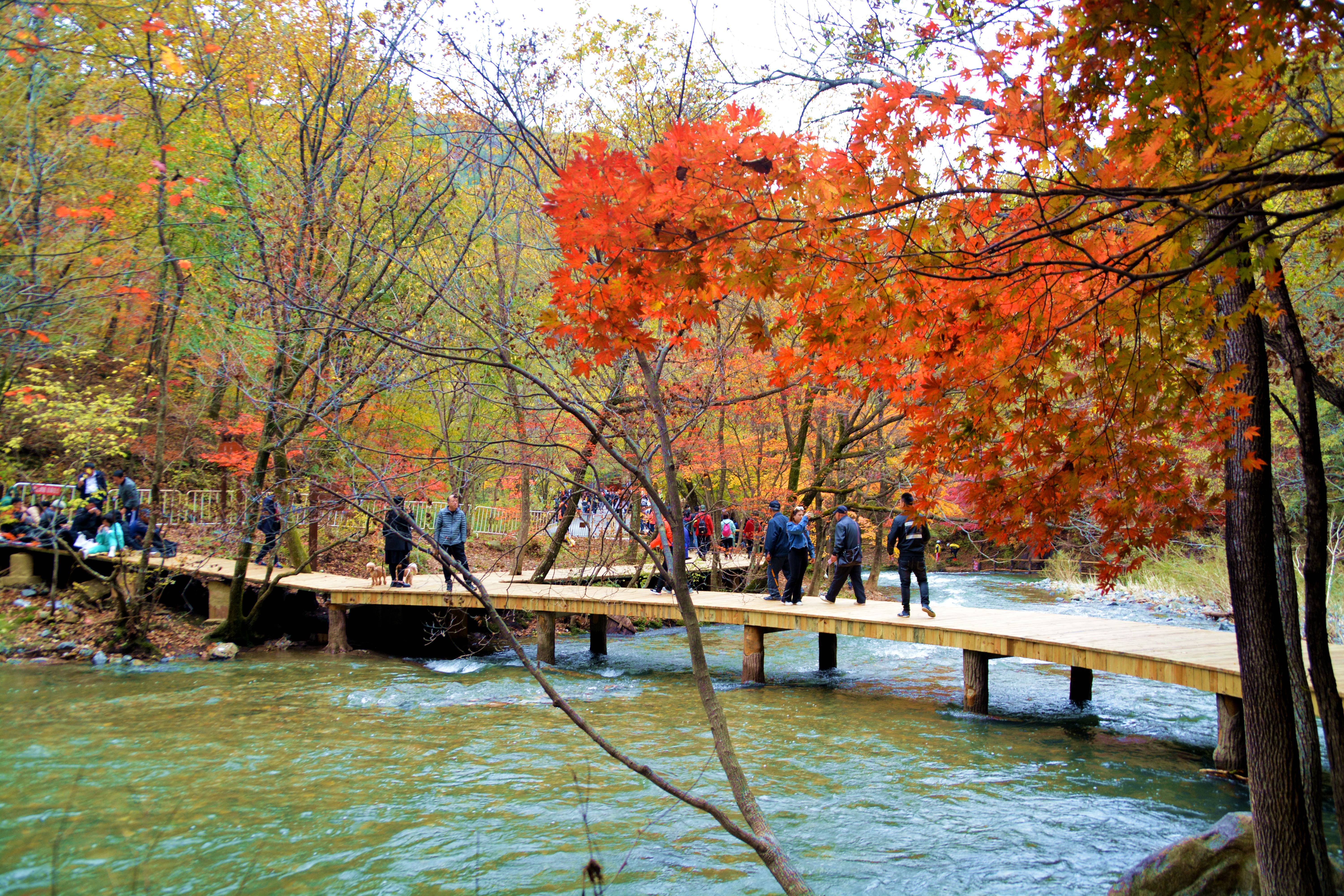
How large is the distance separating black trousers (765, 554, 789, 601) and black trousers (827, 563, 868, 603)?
0.79 meters

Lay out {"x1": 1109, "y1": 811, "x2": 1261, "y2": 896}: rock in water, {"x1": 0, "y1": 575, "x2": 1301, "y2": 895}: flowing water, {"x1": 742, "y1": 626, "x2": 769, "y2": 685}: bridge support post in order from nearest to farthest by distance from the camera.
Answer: {"x1": 1109, "y1": 811, "x2": 1261, "y2": 896}: rock in water
{"x1": 0, "y1": 575, "x2": 1301, "y2": 895}: flowing water
{"x1": 742, "y1": 626, "x2": 769, "y2": 685}: bridge support post

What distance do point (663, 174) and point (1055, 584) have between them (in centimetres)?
2731

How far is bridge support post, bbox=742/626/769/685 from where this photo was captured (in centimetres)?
1219

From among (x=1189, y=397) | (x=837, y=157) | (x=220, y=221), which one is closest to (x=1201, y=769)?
(x=1189, y=397)

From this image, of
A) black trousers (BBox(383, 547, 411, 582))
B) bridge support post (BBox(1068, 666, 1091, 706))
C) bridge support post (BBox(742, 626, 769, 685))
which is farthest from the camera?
black trousers (BBox(383, 547, 411, 582))

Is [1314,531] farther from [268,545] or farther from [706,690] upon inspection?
[268,545]

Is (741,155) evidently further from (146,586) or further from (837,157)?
(146,586)

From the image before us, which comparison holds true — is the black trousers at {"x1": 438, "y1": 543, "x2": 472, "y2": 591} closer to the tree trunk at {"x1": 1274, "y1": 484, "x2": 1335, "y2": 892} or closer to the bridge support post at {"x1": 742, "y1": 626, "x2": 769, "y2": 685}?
the bridge support post at {"x1": 742, "y1": 626, "x2": 769, "y2": 685}

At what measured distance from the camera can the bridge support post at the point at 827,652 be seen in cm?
1313

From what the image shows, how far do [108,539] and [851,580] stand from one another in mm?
12923

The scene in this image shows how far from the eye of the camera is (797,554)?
1293 centimetres

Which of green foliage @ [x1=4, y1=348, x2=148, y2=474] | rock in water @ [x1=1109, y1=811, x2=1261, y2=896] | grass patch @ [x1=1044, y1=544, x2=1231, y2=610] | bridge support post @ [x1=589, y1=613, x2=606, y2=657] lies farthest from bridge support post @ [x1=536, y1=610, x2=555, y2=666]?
grass patch @ [x1=1044, y1=544, x2=1231, y2=610]

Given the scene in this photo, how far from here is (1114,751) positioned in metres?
8.79

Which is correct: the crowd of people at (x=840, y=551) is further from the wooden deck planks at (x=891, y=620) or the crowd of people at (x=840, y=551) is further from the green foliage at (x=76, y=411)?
the green foliage at (x=76, y=411)
